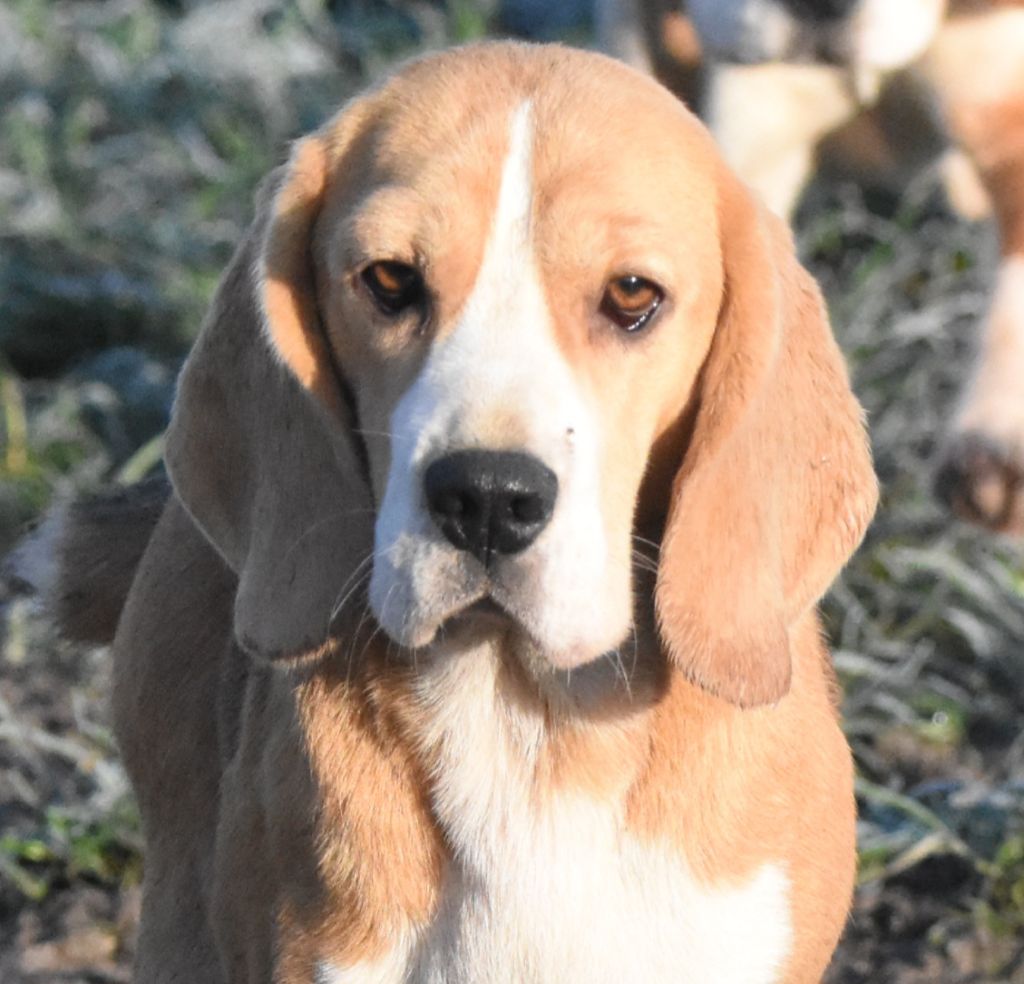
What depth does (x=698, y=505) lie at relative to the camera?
3.49 metres

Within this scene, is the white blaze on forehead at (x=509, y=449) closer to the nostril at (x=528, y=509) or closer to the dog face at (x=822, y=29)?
the nostril at (x=528, y=509)

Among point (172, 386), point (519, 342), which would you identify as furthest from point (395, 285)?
point (172, 386)

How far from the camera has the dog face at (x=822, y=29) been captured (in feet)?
18.5

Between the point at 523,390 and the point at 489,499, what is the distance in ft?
0.60

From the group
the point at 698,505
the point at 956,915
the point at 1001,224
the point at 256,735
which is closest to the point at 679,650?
the point at 698,505

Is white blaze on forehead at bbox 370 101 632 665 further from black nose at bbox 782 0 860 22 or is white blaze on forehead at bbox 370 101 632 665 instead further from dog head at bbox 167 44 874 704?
black nose at bbox 782 0 860 22

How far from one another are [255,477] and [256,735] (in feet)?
1.47

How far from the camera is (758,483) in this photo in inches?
139

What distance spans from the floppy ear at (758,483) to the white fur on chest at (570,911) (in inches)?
12.3

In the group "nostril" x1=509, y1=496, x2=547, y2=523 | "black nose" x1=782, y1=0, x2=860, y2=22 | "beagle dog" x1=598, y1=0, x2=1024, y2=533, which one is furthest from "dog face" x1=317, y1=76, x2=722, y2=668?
"black nose" x1=782, y1=0, x2=860, y2=22

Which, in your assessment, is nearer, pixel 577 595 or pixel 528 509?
pixel 528 509

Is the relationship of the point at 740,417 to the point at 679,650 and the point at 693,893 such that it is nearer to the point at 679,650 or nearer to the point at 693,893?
the point at 679,650

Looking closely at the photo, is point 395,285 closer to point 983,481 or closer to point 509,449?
point 509,449

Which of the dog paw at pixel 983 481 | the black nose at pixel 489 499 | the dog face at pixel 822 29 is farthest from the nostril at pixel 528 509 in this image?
the dog face at pixel 822 29
